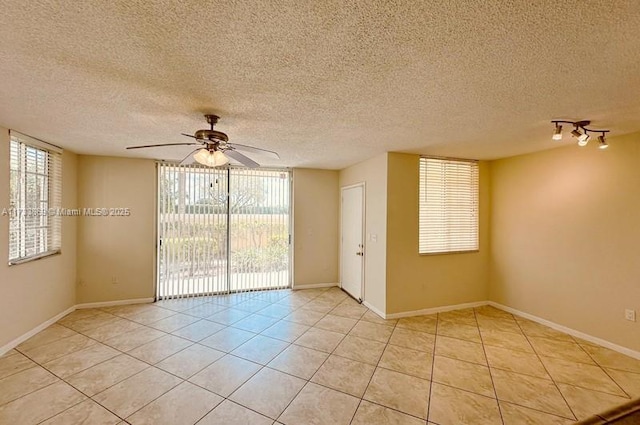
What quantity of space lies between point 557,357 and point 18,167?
21.0 feet

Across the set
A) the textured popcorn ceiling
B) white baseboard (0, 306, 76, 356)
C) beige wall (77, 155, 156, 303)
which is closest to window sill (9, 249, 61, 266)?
beige wall (77, 155, 156, 303)

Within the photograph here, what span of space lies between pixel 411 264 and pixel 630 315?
233cm

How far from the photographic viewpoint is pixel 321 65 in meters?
1.64

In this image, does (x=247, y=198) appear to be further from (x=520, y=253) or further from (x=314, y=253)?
(x=520, y=253)

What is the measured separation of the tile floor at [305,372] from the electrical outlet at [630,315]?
0.43 metres

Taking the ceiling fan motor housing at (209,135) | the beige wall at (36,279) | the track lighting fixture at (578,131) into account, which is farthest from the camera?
the beige wall at (36,279)

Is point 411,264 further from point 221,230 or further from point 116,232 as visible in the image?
point 116,232

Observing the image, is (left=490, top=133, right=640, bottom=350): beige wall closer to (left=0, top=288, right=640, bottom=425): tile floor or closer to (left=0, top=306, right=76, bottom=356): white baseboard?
(left=0, top=288, right=640, bottom=425): tile floor

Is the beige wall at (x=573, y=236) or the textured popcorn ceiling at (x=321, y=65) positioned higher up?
the textured popcorn ceiling at (x=321, y=65)

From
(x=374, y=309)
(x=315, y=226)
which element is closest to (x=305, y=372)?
(x=374, y=309)

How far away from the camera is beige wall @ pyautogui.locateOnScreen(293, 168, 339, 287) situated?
5383mm

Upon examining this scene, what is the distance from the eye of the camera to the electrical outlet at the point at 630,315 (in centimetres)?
291

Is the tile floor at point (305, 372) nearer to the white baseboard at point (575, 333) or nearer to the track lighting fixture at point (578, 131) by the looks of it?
the white baseboard at point (575, 333)

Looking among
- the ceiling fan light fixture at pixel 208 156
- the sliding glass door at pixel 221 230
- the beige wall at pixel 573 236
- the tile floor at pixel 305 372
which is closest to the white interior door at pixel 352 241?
the tile floor at pixel 305 372
